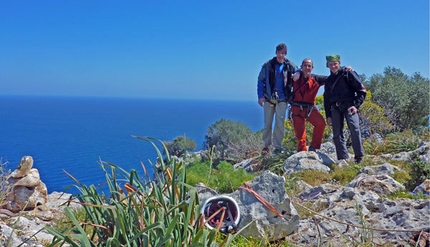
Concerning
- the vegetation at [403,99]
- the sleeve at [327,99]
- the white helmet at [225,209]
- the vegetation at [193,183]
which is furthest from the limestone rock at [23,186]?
the vegetation at [403,99]

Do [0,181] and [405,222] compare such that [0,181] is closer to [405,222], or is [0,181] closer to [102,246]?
[102,246]

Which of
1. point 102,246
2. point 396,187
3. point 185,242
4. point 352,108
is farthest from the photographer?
point 352,108

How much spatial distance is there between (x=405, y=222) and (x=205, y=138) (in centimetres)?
1860

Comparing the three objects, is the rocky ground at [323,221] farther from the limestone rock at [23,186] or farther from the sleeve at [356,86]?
Result: the sleeve at [356,86]

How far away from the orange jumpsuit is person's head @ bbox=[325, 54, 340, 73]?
486 mm

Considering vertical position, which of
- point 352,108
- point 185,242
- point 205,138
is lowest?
point 205,138

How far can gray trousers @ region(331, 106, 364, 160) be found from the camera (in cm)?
721

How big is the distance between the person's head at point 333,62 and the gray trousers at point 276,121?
124cm

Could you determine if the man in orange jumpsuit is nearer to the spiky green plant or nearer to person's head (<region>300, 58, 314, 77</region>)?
person's head (<region>300, 58, 314, 77</region>)

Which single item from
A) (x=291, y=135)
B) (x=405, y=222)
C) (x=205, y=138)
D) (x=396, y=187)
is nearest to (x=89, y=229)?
(x=405, y=222)

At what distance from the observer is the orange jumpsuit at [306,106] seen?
25.5 ft

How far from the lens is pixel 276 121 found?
8297 millimetres

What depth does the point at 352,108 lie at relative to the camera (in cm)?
715

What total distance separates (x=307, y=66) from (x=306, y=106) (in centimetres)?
81
